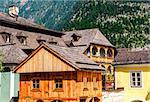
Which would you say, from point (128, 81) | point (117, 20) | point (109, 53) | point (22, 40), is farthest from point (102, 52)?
point (117, 20)

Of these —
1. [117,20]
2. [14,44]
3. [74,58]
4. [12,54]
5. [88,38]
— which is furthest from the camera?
[117,20]

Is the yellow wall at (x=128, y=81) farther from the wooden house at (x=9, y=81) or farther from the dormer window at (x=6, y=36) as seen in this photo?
the dormer window at (x=6, y=36)

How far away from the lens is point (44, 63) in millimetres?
28484

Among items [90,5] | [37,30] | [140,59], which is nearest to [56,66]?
[140,59]

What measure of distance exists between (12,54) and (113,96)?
423 inches

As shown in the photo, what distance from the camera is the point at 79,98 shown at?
27.5m

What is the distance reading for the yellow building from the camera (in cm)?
3247

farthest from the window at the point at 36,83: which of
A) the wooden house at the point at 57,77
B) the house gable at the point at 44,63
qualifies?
the house gable at the point at 44,63

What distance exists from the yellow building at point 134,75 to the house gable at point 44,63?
858 cm

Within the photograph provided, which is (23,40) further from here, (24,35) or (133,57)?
(133,57)

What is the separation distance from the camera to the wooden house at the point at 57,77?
2741 cm

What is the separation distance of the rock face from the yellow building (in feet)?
1.33

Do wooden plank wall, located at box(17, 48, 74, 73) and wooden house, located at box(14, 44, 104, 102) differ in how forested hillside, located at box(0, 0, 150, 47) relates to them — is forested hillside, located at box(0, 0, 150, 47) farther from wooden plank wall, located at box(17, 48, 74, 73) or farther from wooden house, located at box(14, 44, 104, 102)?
wooden plank wall, located at box(17, 48, 74, 73)

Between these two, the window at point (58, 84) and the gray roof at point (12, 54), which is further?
the gray roof at point (12, 54)
